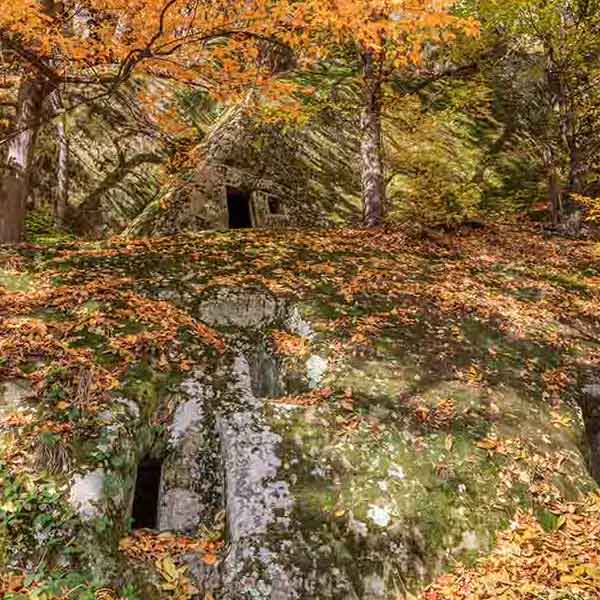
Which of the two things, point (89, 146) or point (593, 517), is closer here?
point (593, 517)

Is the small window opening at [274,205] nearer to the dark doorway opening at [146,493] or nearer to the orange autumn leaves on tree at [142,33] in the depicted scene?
the orange autumn leaves on tree at [142,33]

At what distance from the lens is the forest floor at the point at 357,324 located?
5035 mm

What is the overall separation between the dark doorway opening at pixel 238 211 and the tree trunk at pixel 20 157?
472 centimetres

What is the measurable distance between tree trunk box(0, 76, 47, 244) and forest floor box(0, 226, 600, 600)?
1.90 ft

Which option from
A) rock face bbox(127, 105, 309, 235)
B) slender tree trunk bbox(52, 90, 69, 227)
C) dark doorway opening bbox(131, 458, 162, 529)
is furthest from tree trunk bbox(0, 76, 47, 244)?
dark doorway opening bbox(131, 458, 162, 529)

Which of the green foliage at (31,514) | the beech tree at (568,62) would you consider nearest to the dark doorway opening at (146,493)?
the green foliage at (31,514)

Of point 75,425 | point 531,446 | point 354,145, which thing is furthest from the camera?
point 354,145

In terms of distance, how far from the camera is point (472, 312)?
27.9 ft

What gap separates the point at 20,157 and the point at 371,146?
7061mm

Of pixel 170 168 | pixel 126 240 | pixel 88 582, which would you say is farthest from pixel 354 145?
pixel 88 582

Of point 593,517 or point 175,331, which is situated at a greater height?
point 175,331

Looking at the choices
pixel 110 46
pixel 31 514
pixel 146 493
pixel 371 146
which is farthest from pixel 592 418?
pixel 110 46

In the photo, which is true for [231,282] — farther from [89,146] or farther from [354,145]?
[354,145]

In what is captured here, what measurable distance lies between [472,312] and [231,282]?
3843 millimetres
